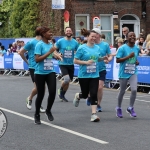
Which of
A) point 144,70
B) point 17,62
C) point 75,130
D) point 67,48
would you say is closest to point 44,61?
point 75,130

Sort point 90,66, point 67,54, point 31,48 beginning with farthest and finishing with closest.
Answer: point 67,54, point 31,48, point 90,66

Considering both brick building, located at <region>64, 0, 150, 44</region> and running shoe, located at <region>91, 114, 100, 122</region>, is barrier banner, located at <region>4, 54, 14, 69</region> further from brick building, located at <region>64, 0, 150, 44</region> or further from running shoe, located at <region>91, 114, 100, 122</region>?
running shoe, located at <region>91, 114, 100, 122</region>

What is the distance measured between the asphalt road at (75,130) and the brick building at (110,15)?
18.1 metres

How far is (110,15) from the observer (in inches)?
1240

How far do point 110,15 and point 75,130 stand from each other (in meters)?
22.6

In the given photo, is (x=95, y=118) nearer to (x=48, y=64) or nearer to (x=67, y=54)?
(x=48, y=64)

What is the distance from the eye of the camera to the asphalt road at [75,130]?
319 inches

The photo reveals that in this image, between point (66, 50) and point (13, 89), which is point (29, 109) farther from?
point (13, 89)

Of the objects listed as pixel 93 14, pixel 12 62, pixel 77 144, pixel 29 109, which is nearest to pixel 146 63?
pixel 29 109

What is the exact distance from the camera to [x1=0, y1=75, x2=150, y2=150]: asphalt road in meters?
8.11

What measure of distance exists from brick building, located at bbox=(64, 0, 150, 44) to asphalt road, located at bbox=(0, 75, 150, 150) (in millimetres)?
18091

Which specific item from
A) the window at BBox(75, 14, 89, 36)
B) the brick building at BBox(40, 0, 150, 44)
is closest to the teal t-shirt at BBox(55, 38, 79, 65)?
the brick building at BBox(40, 0, 150, 44)

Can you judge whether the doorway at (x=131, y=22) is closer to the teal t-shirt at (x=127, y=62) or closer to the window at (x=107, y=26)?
the window at (x=107, y=26)

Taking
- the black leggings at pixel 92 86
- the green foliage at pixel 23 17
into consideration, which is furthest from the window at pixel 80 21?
the black leggings at pixel 92 86
